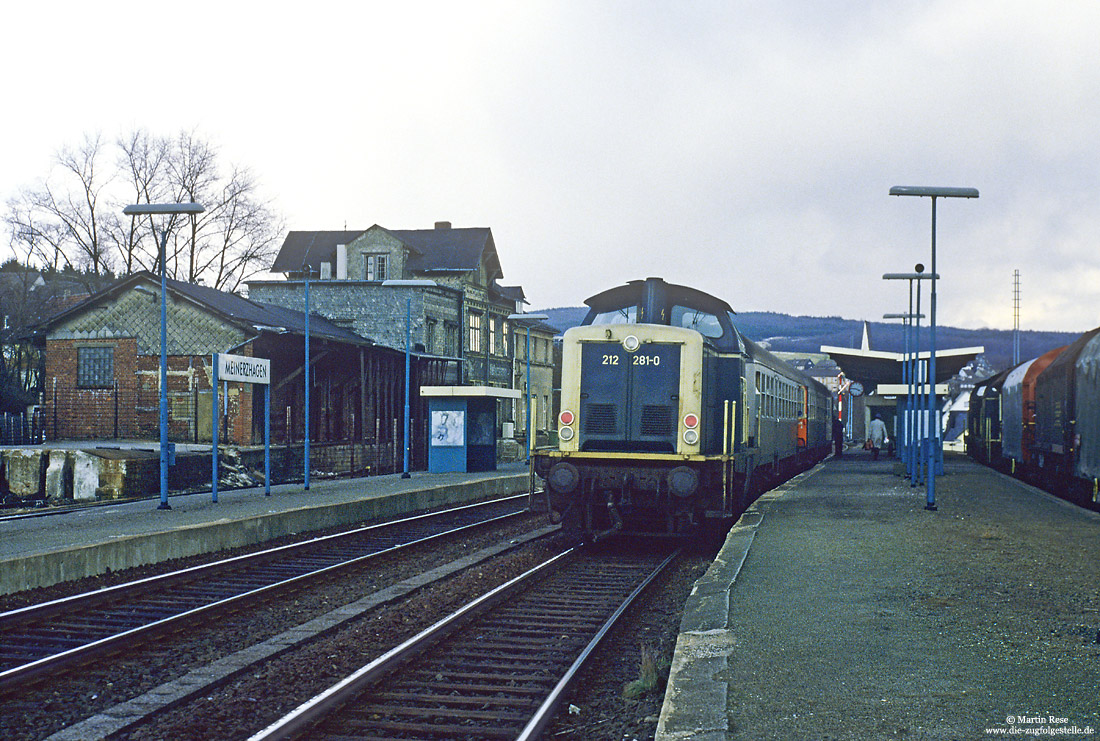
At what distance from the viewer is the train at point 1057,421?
1875 centimetres

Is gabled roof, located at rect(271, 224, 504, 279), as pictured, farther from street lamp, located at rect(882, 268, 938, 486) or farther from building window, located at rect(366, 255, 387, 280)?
street lamp, located at rect(882, 268, 938, 486)

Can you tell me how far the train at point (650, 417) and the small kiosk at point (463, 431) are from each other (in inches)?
570

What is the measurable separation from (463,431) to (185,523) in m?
14.2

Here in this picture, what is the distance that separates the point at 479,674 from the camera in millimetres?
6973

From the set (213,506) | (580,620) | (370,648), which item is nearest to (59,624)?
(370,648)

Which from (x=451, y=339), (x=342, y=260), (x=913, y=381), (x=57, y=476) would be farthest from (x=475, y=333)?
(x=57, y=476)

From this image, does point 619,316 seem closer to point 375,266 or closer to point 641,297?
point 641,297

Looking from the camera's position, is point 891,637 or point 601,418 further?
point 601,418

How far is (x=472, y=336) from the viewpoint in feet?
155

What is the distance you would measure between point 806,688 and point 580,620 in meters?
3.39

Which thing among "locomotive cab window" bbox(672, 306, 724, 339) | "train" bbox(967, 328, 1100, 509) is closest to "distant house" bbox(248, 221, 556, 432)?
"train" bbox(967, 328, 1100, 509)

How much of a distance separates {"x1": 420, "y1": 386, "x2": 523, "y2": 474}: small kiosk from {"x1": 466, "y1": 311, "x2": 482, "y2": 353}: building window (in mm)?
17237

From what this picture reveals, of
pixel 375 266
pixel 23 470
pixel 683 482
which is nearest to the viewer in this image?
pixel 683 482

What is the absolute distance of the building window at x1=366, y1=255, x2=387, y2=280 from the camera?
4767cm
